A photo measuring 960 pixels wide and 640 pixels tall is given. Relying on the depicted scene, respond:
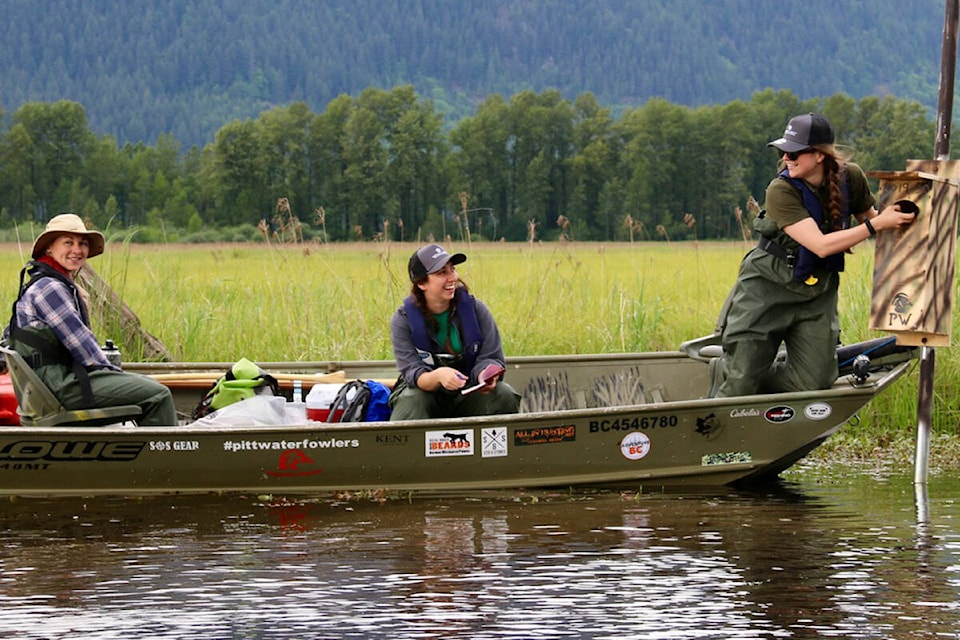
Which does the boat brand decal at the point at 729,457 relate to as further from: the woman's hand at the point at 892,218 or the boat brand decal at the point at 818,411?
the woman's hand at the point at 892,218

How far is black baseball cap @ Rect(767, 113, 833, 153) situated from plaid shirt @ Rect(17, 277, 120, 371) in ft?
11.0

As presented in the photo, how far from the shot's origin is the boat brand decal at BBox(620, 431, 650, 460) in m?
7.56

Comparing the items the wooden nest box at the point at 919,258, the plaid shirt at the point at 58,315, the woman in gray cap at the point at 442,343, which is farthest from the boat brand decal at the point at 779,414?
the plaid shirt at the point at 58,315

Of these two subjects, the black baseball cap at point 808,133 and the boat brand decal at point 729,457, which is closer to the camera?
the black baseball cap at point 808,133

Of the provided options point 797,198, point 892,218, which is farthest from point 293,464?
point 892,218

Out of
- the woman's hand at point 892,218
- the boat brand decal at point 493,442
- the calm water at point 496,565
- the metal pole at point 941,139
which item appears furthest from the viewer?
the boat brand decal at point 493,442

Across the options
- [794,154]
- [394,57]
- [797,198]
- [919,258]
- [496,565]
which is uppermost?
[394,57]

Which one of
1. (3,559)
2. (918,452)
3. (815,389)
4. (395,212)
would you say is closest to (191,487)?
(3,559)

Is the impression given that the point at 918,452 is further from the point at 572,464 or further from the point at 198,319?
the point at 198,319

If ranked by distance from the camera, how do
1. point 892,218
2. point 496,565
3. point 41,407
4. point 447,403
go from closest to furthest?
point 496,565
point 892,218
point 41,407
point 447,403

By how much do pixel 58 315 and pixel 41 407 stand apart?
50 cm

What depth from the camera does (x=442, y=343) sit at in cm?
758

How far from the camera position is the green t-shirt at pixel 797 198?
7.07m

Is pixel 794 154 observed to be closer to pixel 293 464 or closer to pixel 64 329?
pixel 293 464
